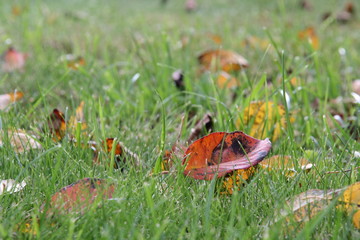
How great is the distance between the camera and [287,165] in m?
1.19

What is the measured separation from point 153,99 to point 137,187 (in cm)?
91

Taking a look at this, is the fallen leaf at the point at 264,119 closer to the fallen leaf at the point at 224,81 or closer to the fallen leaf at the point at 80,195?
the fallen leaf at the point at 224,81

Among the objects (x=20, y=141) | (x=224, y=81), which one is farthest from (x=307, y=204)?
(x=224, y=81)

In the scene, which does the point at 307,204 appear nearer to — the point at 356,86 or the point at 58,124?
the point at 58,124

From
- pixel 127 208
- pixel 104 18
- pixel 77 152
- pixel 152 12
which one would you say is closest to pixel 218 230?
pixel 127 208

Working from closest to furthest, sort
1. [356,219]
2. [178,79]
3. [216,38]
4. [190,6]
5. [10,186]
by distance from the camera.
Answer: [356,219] < [10,186] < [178,79] < [216,38] < [190,6]

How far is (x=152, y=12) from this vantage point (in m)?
4.61

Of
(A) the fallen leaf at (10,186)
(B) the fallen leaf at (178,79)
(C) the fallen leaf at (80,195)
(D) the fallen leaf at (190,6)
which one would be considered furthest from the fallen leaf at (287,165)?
(D) the fallen leaf at (190,6)

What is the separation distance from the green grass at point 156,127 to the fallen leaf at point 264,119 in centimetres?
4

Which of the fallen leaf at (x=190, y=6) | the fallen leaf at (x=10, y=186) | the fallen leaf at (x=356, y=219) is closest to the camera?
the fallen leaf at (x=356, y=219)

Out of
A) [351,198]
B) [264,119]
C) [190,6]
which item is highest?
[351,198]

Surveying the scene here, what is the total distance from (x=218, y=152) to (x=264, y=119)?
48 cm

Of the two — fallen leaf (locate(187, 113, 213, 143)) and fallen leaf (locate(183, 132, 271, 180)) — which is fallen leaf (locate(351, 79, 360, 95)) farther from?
fallen leaf (locate(183, 132, 271, 180))

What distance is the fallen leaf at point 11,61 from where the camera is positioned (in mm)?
2335
